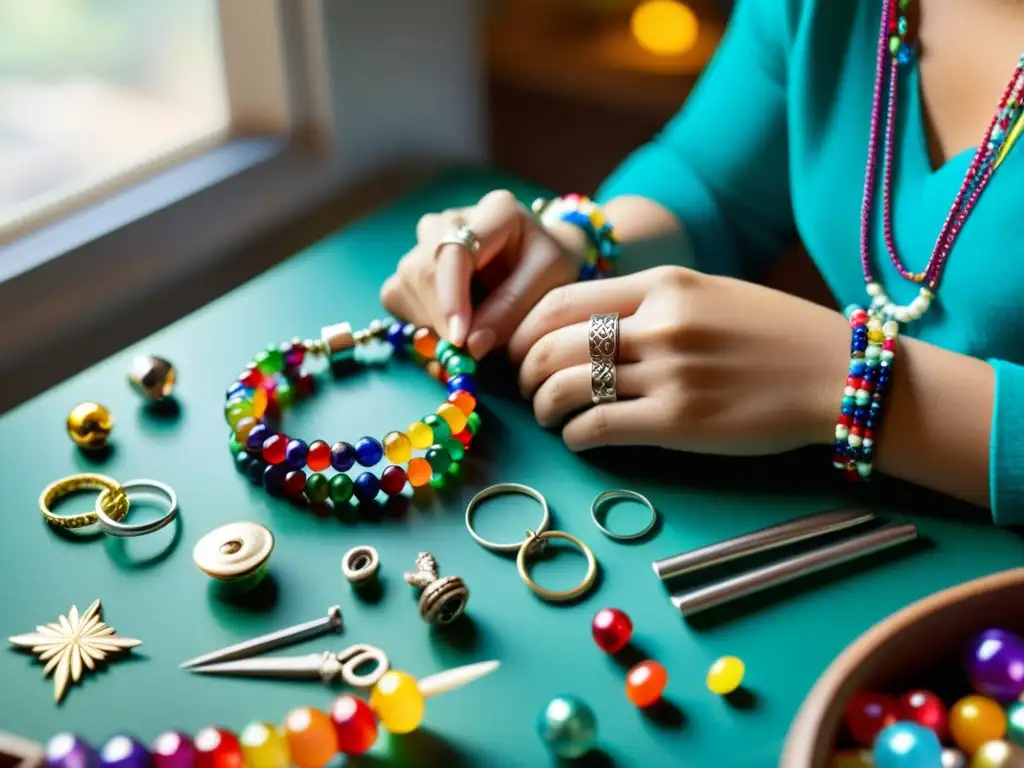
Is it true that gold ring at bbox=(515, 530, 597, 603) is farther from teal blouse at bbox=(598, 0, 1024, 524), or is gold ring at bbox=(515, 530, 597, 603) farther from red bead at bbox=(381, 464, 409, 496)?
teal blouse at bbox=(598, 0, 1024, 524)

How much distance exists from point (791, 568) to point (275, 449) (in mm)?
303

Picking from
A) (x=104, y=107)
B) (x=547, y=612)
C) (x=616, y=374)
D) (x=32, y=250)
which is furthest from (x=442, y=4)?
(x=547, y=612)

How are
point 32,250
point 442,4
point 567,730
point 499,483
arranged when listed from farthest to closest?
1. point 442,4
2. point 32,250
3. point 499,483
4. point 567,730

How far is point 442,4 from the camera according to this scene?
1065 millimetres

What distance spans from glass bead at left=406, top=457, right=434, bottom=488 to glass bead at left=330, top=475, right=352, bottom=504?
4cm

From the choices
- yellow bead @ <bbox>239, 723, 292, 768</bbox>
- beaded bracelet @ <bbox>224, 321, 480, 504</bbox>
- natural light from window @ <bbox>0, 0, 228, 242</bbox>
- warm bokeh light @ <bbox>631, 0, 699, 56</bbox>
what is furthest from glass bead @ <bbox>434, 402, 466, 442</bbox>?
warm bokeh light @ <bbox>631, 0, 699, 56</bbox>

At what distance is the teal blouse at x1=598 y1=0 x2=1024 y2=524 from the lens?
2.10 feet

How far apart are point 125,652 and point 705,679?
283mm

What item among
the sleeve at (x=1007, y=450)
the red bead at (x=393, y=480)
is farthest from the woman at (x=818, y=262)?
the red bead at (x=393, y=480)

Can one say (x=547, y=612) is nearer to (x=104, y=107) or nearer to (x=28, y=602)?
(x=28, y=602)

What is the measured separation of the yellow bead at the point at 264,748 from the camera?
421mm

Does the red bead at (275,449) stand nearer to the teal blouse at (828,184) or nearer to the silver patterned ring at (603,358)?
the silver patterned ring at (603,358)

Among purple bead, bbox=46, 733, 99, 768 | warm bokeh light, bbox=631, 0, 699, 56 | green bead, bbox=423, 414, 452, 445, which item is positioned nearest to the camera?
purple bead, bbox=46, 733, 99, 768

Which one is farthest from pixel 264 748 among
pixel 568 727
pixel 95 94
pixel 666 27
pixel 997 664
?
pixel 666 27
